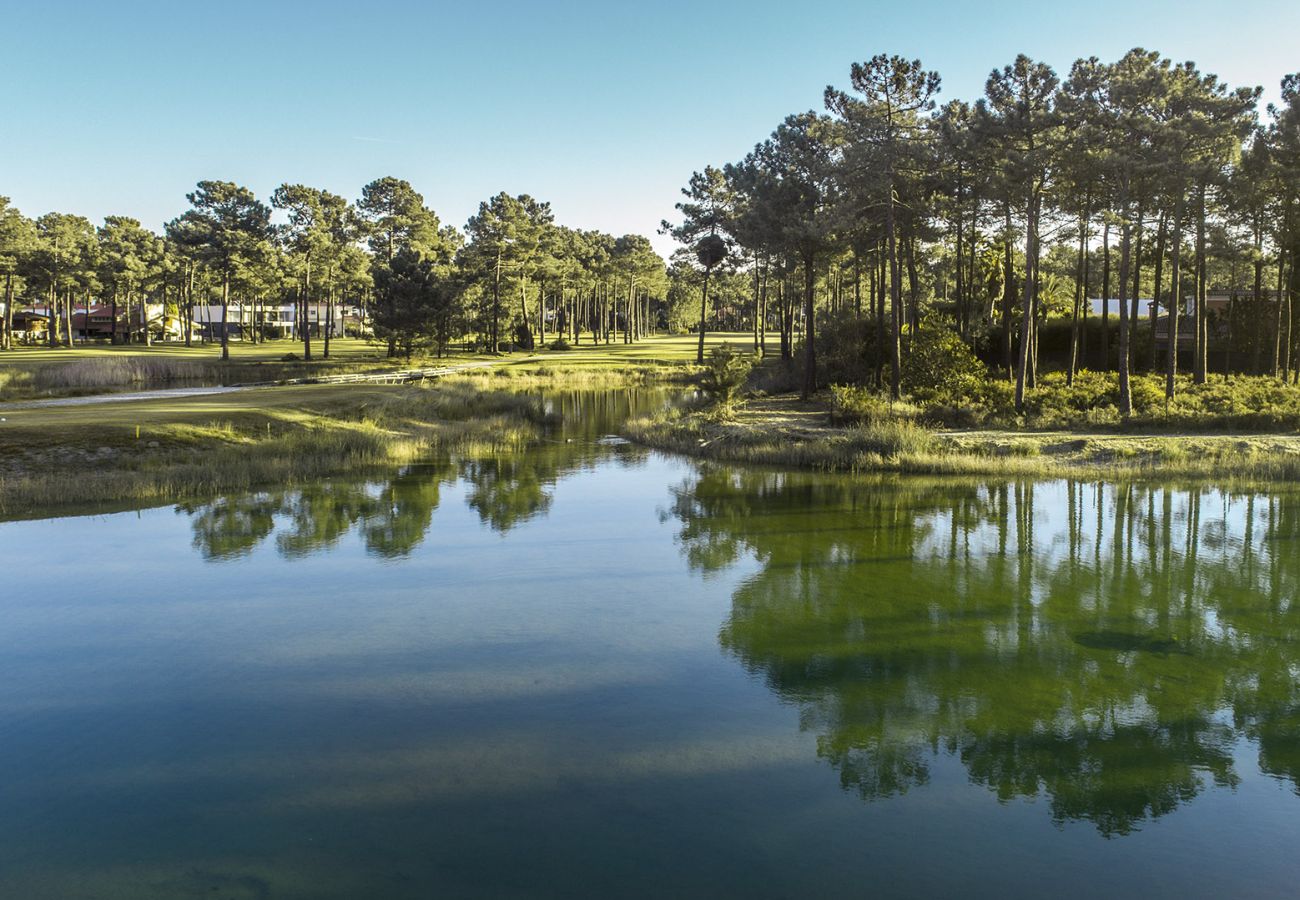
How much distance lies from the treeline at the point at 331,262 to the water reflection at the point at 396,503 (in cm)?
3504

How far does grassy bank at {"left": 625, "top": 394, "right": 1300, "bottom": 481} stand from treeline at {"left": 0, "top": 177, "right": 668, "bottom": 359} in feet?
124

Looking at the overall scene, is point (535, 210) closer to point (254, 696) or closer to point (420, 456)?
point (420, 456)

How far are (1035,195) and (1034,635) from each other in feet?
80.0

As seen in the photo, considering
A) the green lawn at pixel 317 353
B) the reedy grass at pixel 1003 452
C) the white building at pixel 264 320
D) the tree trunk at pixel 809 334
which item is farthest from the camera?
the white building at pixel 264 320

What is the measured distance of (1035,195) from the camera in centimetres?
3281

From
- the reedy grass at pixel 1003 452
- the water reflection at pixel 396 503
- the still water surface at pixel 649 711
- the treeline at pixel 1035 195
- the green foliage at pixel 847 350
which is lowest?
the still water surface at pixel 649 711

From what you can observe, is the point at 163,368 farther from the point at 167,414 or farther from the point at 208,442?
the point at 208,442

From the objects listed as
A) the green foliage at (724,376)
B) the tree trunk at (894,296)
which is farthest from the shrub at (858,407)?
the green foliage at (724,376)

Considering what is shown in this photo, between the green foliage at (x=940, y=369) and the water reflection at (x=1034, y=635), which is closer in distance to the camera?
the water reflection at (x=1034, y=635)

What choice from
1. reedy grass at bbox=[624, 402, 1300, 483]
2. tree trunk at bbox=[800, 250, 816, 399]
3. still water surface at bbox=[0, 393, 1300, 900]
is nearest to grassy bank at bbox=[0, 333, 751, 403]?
tree trunk at bbox=[800, 250, 816, 399]

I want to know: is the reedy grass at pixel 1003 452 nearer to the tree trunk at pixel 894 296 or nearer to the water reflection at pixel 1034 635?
the water reflection at pixel 1034 635

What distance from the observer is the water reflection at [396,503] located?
64.2 ft

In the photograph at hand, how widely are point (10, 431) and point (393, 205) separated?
62.4m

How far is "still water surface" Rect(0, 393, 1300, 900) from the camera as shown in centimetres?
763
